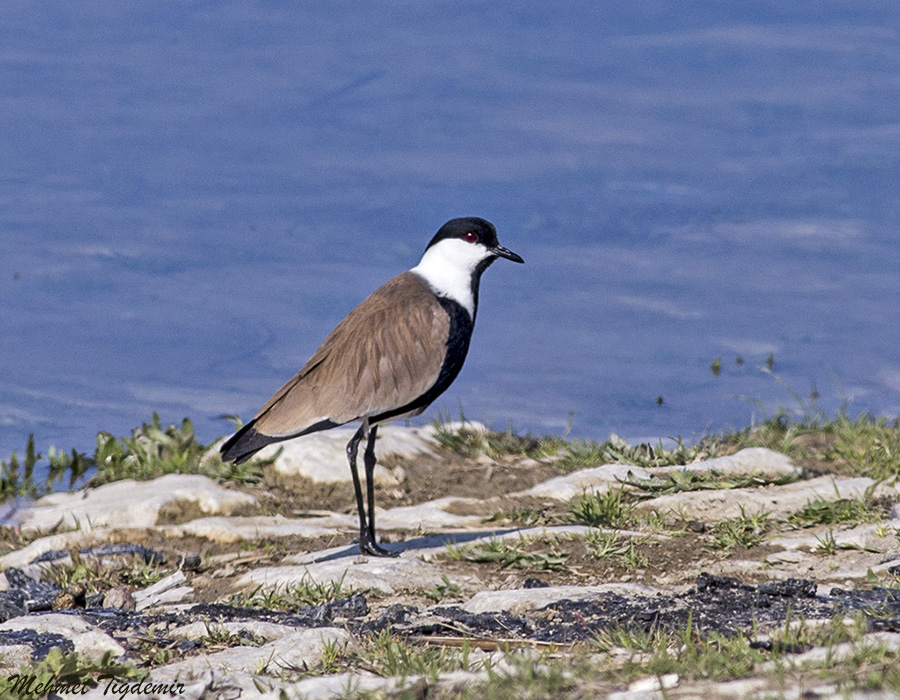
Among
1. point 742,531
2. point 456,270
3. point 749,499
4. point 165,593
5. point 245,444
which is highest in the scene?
point 456,270

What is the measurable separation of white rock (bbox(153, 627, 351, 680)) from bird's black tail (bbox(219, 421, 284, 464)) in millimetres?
2623

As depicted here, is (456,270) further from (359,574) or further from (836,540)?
(836,540)

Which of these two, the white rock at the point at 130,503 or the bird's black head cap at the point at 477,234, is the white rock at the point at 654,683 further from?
the white rock at the point at 130,503

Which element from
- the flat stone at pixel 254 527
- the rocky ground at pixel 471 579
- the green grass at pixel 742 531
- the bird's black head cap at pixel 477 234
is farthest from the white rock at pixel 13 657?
the bird's black head cap at pixel 477 234

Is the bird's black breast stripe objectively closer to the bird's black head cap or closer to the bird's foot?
the bird's black head cap

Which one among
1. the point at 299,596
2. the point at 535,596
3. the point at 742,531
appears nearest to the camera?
the point at 535,596

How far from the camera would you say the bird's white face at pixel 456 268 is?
754 cm

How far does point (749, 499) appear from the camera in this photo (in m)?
7.51

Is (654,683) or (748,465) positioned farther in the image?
(748,465)

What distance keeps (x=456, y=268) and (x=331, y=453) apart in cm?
A: 244

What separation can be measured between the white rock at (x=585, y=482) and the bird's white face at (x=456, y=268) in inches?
57.2

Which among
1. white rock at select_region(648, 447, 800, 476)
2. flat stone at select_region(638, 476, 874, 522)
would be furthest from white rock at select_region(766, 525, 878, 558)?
white rock at select_region(648, 447, 800, 476)

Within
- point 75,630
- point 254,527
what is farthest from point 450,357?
point 75,630

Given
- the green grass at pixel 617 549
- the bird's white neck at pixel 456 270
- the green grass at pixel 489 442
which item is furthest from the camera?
the green grass at pixel 489 442
